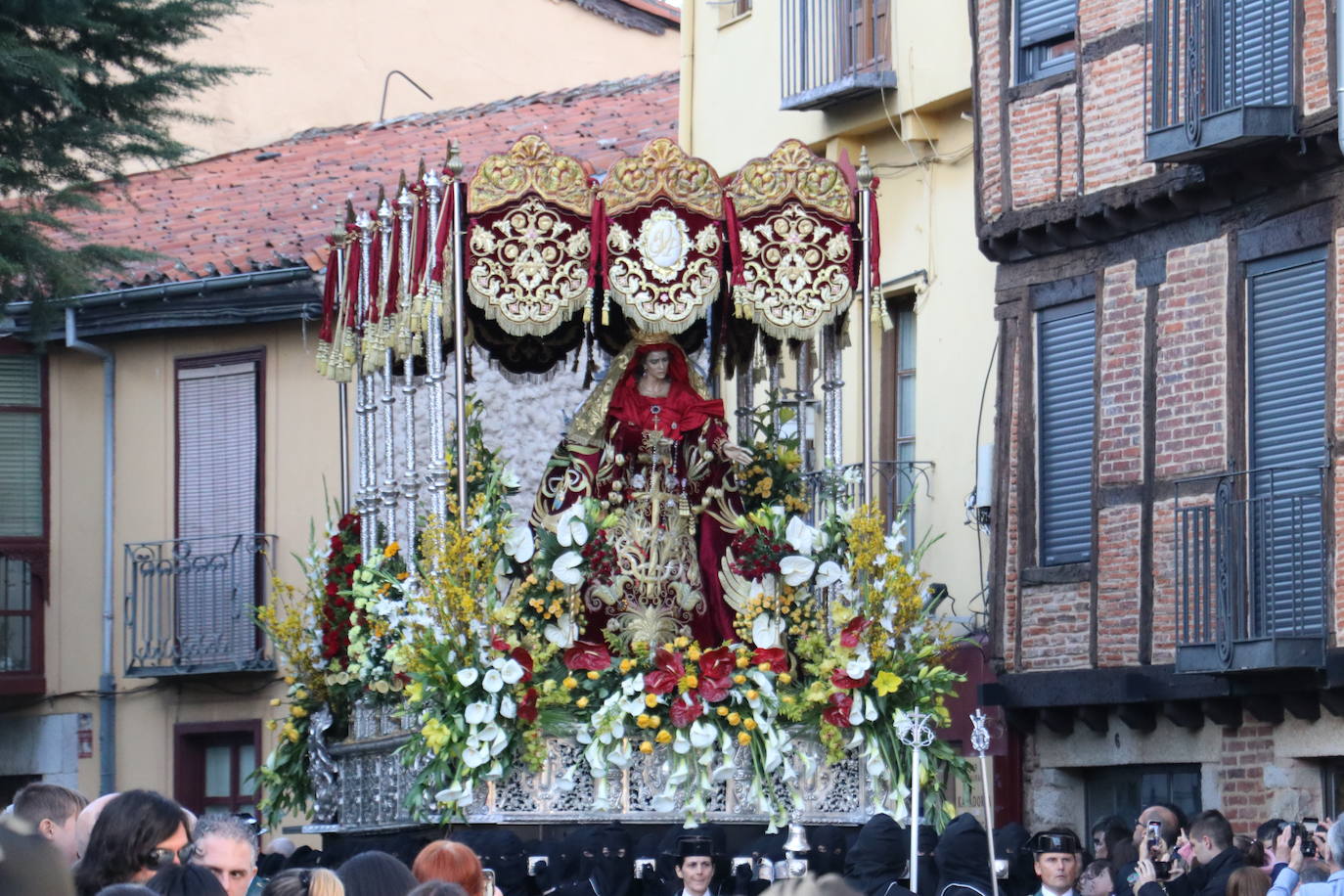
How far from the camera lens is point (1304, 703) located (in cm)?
1410

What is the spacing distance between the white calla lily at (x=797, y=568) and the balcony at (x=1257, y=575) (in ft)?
9.20

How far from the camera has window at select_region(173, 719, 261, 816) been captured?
21.2m

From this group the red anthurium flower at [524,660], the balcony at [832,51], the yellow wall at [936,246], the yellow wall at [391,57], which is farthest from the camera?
the yellow wall at [391,57]

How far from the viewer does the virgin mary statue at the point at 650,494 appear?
12914 mm

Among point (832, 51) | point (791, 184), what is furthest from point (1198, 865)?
point (832, 51)

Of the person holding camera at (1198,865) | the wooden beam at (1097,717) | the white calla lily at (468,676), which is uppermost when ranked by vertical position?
the white calla lily at (468,676)

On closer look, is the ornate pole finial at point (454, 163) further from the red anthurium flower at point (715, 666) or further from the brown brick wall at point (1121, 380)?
the brown brick wall at point (1121, 380)

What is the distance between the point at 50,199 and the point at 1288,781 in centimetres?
838

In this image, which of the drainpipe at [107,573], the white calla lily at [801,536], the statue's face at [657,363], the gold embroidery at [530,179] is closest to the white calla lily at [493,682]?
the white calla lily at [801,536]

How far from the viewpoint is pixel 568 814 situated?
11.9m

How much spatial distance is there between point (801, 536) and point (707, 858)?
8.09 ft

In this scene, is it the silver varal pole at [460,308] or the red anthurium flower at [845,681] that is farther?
the red anthurium flower at [845,681]

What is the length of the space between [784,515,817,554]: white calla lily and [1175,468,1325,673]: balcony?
279cm

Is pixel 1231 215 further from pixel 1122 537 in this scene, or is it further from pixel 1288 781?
pixel 1288 781
